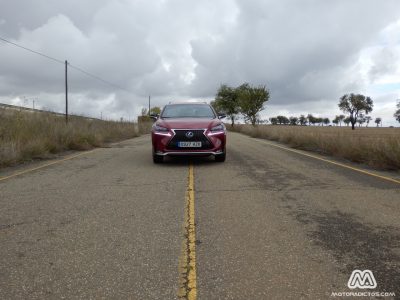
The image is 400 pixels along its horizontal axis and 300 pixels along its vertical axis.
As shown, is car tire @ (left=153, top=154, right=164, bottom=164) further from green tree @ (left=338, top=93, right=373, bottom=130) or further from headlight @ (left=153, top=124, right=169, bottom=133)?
green tree @ (left=338, top=93, right=373, bottom=130)

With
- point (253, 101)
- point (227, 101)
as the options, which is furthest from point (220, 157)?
point (227, 101)

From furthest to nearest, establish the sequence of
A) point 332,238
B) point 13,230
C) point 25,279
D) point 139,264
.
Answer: point 13,230 → point 332,238 → point 139,264 → point 25,279

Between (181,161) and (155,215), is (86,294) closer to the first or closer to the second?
(155,215)

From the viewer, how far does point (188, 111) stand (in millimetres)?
12336

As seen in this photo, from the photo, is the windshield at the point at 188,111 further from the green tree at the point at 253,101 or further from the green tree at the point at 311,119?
the green tree at the point at 311,119

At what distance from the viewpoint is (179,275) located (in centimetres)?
376

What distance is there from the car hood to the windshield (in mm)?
714

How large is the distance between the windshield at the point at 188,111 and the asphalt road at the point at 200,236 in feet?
11.8

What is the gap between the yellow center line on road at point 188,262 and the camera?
3.44m

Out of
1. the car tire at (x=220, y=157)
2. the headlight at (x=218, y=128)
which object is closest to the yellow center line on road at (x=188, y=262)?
the headlight at (x=218, y=128)

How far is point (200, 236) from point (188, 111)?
7764 mm

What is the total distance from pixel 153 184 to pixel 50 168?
3945 millimetres

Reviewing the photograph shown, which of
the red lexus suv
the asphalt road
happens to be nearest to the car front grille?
the red lexus suv

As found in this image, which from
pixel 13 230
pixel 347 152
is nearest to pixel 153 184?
pixel 13 230
